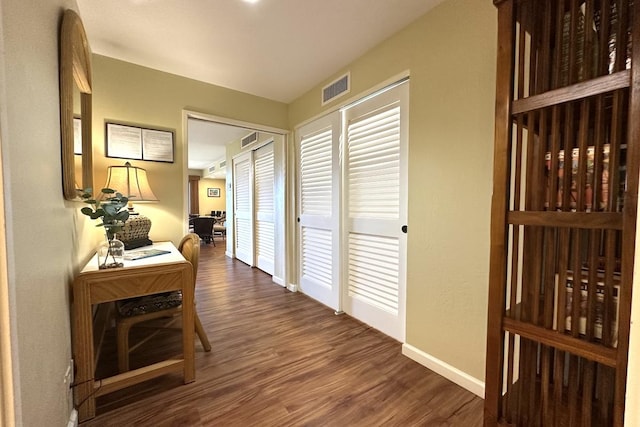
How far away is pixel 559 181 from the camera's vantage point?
94cm

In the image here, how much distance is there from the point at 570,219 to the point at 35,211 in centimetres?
175

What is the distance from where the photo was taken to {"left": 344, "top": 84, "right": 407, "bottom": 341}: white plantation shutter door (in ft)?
6.64

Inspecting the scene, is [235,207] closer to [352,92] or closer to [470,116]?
[352,92]

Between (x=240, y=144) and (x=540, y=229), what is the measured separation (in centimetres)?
473

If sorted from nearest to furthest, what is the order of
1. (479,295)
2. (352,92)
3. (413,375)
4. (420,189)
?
1. (479,295)
2. (413,375)
3. (420,189)
4. (352,92)

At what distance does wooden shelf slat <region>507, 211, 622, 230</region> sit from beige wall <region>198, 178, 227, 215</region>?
9797mm

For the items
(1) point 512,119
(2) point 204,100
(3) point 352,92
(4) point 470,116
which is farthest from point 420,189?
(2) point 204,100

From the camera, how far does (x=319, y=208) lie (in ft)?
9.52

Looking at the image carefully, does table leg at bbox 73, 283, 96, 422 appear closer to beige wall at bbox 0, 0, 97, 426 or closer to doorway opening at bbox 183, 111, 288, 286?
beige wall at bbox 0, 0, 97, 426

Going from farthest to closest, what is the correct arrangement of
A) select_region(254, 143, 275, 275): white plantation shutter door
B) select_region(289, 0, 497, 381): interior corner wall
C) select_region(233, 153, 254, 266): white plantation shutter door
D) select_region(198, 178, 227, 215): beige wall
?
1. select_region(198, 178, 227, 215): beige wall
2. select_region(233, 153, 254, 266): white plantation shutter door
3. select_region(254, 143, 275, 275): white plantation shutter door
4. select_region(289, 0, 497, 381): interior corner wall

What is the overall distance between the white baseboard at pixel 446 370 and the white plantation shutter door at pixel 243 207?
10.6 ft

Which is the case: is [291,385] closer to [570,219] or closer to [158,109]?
[570,219]

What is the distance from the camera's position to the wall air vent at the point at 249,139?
416 centimetres

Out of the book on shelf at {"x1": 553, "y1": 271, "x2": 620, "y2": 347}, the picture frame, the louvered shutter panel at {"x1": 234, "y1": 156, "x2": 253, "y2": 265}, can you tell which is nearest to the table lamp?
the picture frame
